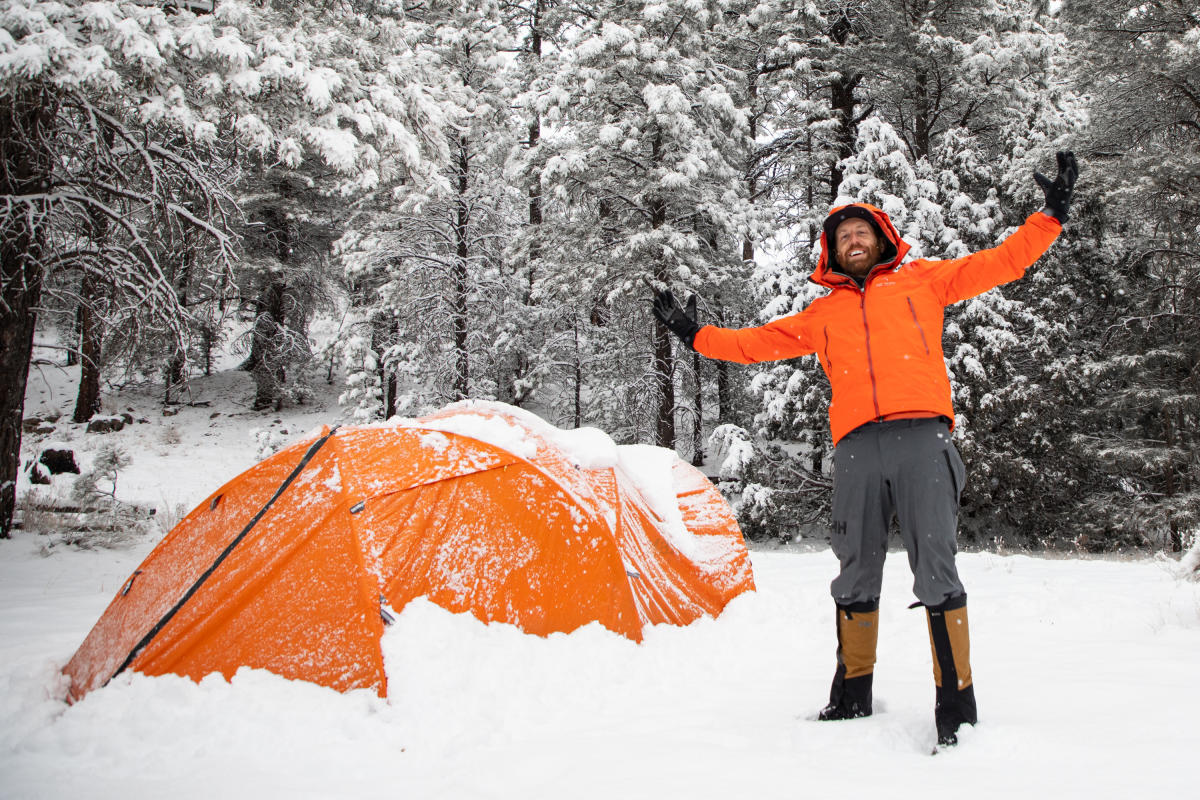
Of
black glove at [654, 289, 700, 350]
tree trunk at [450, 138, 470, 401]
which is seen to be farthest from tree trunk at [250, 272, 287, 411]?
black glove at [654, 289, 700, 350]

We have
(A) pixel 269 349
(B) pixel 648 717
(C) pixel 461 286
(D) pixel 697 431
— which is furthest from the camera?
(A) pixel 269 349

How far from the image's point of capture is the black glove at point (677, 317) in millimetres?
3384

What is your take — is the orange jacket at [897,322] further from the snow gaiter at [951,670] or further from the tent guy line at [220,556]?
the tent guy line at [220,556]

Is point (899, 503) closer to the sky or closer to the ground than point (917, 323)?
closer to the ground

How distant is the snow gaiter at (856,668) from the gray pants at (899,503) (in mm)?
77

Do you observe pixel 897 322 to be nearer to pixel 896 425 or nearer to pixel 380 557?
pixel 896 425

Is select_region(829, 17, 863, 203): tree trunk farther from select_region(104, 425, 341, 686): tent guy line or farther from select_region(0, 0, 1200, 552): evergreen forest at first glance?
select_region(104, 425, 341, 686): tent guy line

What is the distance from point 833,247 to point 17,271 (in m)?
7.55

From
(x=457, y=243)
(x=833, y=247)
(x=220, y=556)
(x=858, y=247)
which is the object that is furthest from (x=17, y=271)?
(x=457, y=243)

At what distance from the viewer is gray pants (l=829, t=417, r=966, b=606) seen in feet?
8.27

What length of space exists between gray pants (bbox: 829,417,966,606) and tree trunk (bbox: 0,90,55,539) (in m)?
7.28

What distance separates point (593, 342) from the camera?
16.2m

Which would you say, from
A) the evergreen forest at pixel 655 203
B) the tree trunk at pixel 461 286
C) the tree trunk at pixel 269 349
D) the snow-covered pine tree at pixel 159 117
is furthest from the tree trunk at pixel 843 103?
the tree trunk at pixel 269 349

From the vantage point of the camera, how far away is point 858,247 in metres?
2.90
